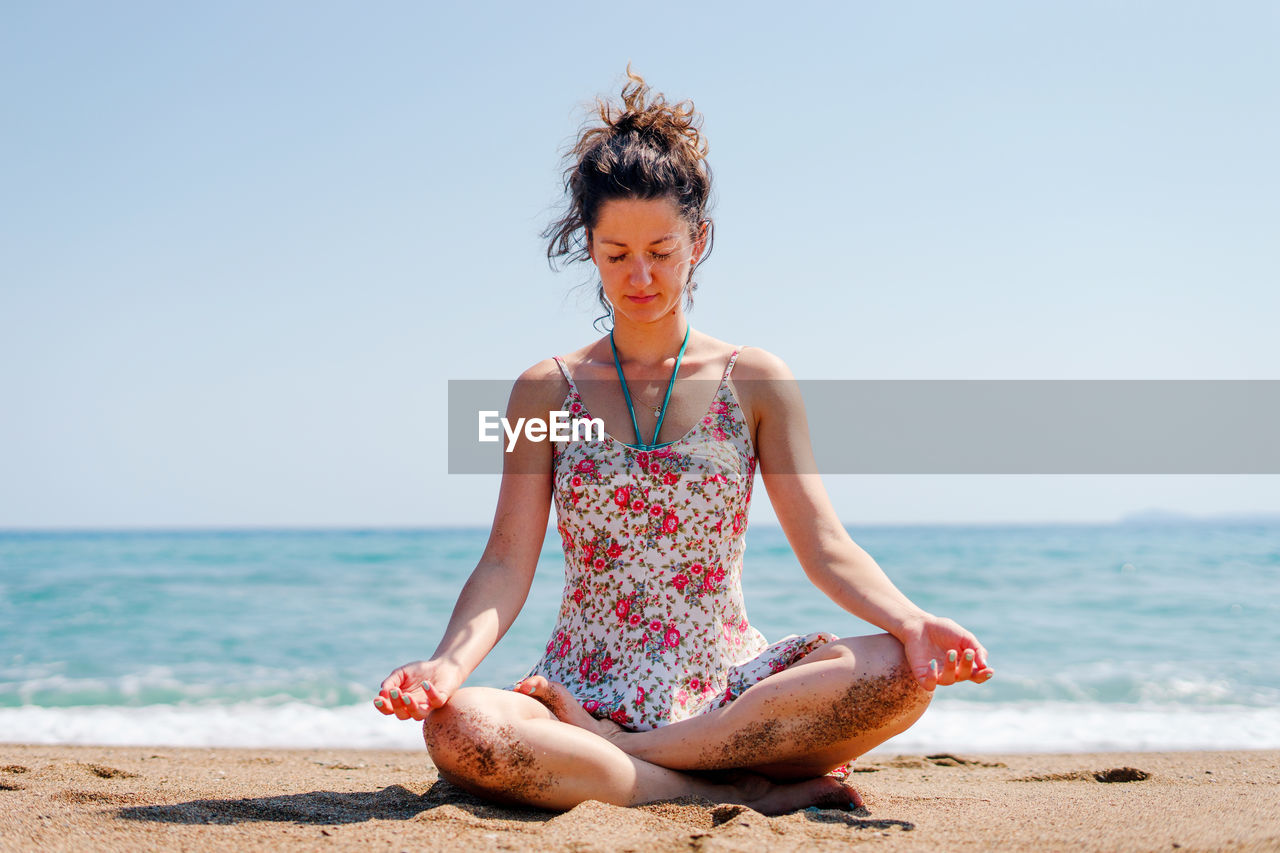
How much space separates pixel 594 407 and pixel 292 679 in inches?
237

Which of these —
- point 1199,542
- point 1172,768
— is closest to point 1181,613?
point 1172,768

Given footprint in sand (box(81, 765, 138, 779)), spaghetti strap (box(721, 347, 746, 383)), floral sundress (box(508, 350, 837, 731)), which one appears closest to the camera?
floral sundress (box(508, 350, 837, 731))

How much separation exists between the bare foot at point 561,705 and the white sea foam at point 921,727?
3106mm

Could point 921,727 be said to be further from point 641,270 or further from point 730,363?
point 641,270

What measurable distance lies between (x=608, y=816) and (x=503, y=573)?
783 millimetres

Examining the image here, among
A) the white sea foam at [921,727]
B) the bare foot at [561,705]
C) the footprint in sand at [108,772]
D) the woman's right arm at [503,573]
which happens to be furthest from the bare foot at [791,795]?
the white sea foam at [921,727]

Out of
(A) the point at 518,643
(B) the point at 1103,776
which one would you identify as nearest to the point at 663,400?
(B) the point at 1103,776

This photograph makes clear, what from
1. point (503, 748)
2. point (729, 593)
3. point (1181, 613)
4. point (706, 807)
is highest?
point (729, 593)

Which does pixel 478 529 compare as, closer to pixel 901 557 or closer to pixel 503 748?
pixel 901 557

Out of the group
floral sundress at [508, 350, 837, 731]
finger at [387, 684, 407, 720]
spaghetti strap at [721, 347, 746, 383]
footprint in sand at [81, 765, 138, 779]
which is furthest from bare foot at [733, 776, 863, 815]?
footprint in sand at [81, 765, 138, 779]

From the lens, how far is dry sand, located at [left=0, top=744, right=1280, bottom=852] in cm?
213

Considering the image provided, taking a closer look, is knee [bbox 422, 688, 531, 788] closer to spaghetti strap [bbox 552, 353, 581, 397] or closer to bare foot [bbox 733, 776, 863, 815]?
bare foot [bbox 733, 776, 863, 815]

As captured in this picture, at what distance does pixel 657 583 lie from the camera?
2.80 meters

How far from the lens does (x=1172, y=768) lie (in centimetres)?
396
